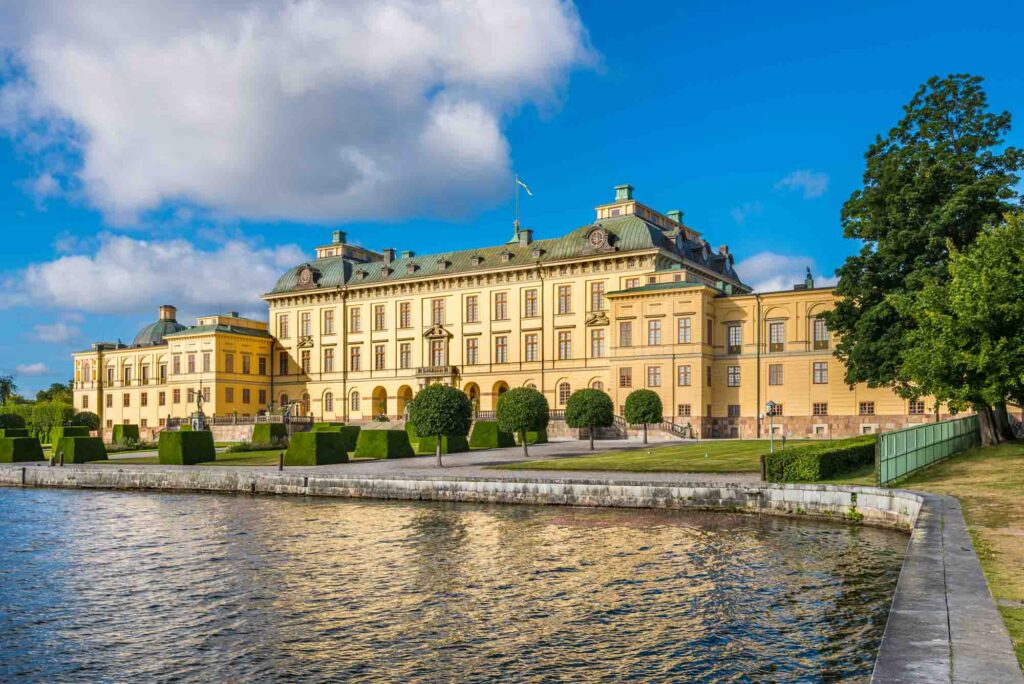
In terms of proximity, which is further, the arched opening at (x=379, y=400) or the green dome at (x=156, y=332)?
the green dome at (x=156, y=332)

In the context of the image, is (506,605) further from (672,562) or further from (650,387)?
(650,387)

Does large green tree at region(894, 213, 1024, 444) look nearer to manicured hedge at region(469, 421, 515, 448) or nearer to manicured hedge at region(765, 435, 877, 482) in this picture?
manicured hedge at region(765, 435, 877, 482)

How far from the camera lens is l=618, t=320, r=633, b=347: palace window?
182ft

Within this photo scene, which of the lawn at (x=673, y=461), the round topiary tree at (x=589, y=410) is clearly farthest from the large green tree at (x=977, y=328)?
the round topiary tree at (x=589, y=410)

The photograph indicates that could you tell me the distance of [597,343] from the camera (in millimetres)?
60969

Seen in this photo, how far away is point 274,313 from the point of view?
78.9 metres

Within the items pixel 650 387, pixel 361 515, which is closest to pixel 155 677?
pixel 361 515

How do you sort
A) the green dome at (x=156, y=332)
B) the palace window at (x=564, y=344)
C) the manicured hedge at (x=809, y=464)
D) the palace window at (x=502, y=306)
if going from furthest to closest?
the green dome at (x=156, y=332) → the palace window at (x=502, y=306) → the palace window at (x=564, y=344) → the manicured hedge at (x=809, y=464)

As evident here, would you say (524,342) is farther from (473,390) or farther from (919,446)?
(919,446)

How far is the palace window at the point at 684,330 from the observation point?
52938mm

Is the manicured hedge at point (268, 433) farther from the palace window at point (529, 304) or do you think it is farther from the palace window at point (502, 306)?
the palace window at point (529, 304)

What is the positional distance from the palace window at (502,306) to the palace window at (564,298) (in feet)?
16.4

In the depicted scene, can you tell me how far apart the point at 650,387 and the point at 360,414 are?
29228 millimetres

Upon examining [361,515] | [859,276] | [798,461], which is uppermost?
[859,276]
